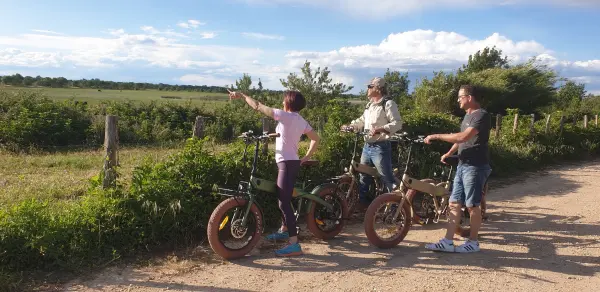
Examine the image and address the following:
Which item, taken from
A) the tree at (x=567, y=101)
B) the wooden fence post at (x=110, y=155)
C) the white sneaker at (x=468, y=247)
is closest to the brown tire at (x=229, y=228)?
the wooden fence post at (x=110, y=155)

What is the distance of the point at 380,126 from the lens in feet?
18.2

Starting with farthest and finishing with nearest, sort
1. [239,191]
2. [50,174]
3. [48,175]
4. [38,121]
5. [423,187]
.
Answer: [38,121]
[50,174]
[48,175]
[423,187]
[239,191]

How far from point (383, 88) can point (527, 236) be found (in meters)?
2.79

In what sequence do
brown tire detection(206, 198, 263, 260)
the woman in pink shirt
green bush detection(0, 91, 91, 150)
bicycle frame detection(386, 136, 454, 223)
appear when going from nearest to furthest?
brown tire detection(206, 198, 263, 260), the woman in pink shirt, bicycle frame detection(386, 136, 454, 223), green bush detection(0, 91, 91, 150)

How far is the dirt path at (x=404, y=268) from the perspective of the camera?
4.14 meters

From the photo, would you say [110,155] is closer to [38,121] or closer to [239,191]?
[239,191]

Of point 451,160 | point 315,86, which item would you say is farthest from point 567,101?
point 451,160

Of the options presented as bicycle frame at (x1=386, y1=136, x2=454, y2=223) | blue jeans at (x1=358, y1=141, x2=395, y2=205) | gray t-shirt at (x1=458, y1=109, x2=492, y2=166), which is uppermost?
gray t-shirt at (x1=458, y1=109, x2=492, y2=166)

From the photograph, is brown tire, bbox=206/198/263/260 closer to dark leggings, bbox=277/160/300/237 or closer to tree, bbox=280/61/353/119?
dark leggings, bbox=277/160/300/237

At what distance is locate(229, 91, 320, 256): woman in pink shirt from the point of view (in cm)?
459

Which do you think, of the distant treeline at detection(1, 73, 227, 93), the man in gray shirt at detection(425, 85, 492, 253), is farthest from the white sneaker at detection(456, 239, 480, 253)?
the distant treeline at detection(1, 73, 227, 93)

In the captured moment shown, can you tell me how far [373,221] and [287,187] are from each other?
114 centimetres

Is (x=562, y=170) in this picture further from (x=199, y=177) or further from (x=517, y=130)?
(x=199, y=177)

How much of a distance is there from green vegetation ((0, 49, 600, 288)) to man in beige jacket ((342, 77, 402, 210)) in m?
1.42
